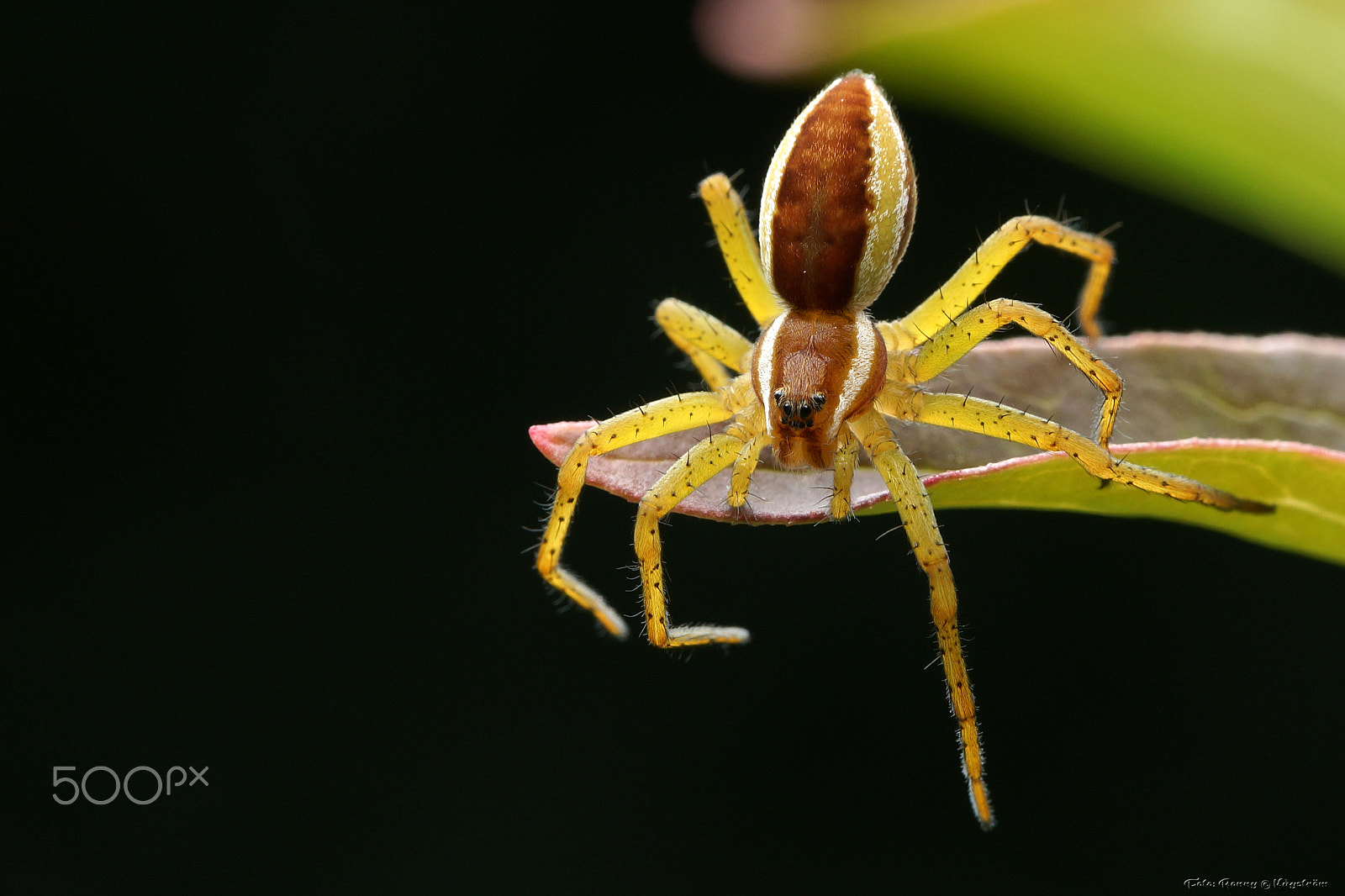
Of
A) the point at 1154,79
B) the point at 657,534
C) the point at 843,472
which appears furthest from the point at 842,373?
the point at 1154,79

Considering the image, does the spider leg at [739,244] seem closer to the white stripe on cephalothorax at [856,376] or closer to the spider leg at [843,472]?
the white stripe on cephalothorax at [856,376]

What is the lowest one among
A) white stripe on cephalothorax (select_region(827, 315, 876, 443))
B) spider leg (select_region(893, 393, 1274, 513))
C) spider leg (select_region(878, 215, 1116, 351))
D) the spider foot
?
the spider foot

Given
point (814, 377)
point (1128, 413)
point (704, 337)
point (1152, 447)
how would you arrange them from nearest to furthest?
1. point (1152, 447)
2. point (1128, 413)
3. point (814, 377)
4. point (704, 337)

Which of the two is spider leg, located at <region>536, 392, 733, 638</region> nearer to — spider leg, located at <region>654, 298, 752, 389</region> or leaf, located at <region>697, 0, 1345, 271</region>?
spider leg, located at <region>654, 298, 752, 389</region>

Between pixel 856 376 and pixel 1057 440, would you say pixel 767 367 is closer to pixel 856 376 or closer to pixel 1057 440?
pixel 856 376

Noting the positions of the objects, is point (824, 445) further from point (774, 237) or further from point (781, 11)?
point (781, 11)

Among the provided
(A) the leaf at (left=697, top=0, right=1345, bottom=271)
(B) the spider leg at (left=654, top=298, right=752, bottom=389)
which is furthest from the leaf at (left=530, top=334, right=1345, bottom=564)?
(B) the spider leg at (left=654, top=298, right=752, bottom=389)
